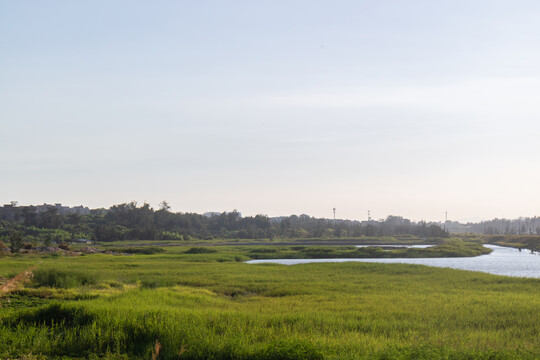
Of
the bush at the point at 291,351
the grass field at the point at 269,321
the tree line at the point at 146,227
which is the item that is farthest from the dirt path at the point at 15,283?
the tree line at the point at 146,227

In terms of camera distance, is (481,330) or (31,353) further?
(481,330)

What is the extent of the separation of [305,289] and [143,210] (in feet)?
323

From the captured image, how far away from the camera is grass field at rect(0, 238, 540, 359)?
12328 millimetres

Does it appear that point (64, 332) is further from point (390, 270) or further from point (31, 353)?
point (390, 270)

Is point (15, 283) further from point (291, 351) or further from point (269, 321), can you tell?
point (291, 351)

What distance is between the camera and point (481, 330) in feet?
50.4

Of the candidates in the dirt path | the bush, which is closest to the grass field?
the bush

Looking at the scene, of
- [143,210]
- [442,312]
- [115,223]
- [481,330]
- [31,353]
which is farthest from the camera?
[143,210]

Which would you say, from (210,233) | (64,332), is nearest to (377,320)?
(64,332)

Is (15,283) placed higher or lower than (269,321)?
higher

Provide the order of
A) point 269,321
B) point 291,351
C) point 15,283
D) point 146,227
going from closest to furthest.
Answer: point 291,351, point 269,321, point 15,283, point 146,227

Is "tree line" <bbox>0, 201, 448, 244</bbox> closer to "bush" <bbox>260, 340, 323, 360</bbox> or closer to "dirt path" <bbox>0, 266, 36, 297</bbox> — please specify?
"dirt path" <bbox>0, 266, 36, 297</bbox>

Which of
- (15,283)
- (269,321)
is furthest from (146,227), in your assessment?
(269,321)

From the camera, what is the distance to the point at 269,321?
51.6 ft
